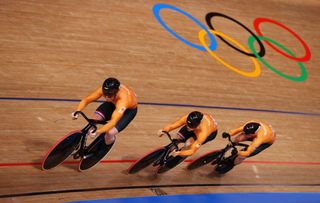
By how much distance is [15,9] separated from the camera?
809cm

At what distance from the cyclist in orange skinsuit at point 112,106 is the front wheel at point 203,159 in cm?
136

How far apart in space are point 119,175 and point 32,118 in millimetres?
1387

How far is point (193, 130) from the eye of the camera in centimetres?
586

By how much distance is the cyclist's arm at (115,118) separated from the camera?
5.17 meters

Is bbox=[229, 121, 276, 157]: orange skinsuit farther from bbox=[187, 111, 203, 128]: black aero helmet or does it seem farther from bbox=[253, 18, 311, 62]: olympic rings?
bbox=[253, 18, 311, 62]: olympic rings

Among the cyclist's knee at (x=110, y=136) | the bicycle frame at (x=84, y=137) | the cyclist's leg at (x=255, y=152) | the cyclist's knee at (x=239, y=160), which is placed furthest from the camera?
the cyclist's knee at (x=239, y=160)

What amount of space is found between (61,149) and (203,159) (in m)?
2.07

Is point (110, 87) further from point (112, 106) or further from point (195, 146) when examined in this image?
point (195, 146)

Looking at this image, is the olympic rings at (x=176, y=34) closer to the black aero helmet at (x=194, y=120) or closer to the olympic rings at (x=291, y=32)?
the olympic rings at (x=291, y=32)

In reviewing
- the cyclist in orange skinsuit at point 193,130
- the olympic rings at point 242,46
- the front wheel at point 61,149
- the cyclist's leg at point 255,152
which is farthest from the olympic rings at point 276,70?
the front wheel at point 61,149

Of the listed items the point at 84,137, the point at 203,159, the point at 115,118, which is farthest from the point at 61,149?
the point at 203,159

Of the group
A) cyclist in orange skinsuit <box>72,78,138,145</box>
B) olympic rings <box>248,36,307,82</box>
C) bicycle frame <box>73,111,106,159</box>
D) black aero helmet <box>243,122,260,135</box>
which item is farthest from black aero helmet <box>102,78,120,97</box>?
olympic rings <box>248,36,307,82</box>

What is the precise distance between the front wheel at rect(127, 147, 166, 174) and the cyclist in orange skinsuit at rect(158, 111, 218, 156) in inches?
7.7

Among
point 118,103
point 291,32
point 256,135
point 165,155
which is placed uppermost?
point 291,32
